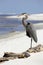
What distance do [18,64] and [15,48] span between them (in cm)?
534

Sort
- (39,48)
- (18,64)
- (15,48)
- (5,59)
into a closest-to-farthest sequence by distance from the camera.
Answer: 1. (18,64)
2. (5,59)
3. (39,48)
4. (15,48)

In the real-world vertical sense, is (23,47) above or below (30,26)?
below

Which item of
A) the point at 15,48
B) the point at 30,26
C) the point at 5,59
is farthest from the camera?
the point at 15,48

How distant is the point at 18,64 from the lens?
8297mm

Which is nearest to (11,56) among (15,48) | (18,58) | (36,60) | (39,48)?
(18,58)

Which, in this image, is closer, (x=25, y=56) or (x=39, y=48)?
(x=25, y=56)

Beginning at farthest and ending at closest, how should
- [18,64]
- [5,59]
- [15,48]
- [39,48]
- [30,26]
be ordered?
[15,48] < [30,26] < [39,48] < [5,59] < [18,64]

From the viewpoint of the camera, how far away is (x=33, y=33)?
41.2 feet

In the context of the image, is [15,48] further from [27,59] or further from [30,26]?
[27,59]

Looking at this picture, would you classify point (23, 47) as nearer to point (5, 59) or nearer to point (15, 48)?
point (15, 48)

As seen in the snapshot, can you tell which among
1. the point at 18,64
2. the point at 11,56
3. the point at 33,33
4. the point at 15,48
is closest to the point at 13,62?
the point at 18,64

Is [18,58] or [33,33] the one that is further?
[33,33]

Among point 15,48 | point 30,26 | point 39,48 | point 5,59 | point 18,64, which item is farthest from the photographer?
point 15,48

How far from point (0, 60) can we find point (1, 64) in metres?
0.46
